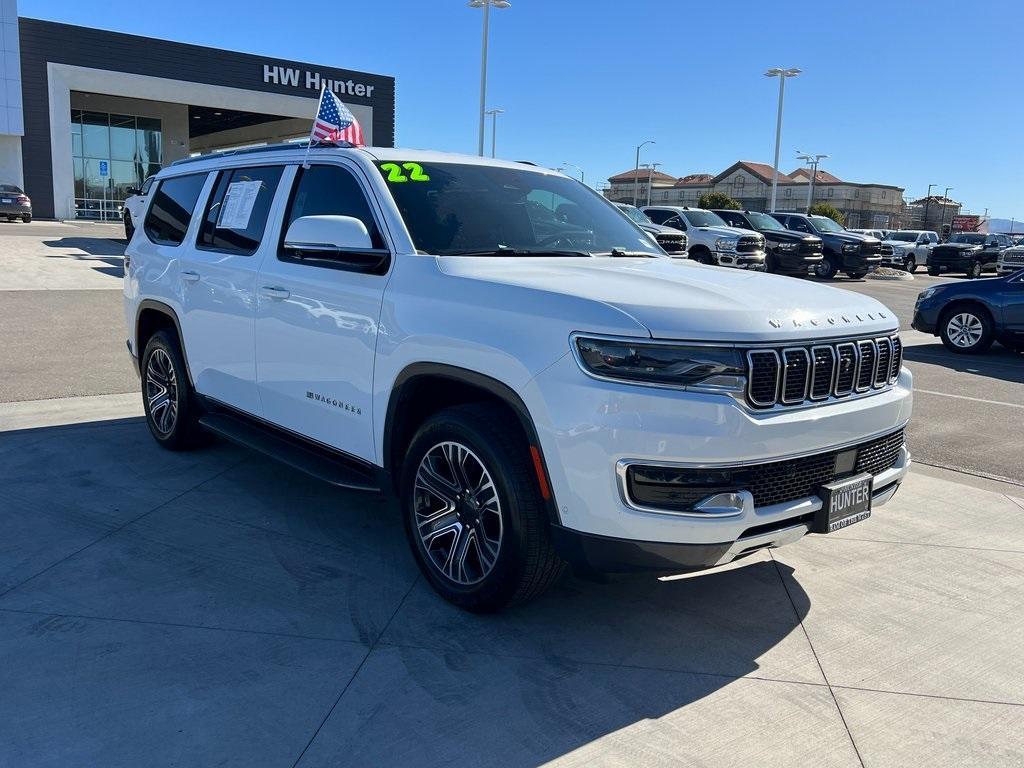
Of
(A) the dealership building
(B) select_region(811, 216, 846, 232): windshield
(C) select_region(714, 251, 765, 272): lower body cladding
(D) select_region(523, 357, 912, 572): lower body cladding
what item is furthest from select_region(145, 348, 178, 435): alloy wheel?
(A) the dealership building

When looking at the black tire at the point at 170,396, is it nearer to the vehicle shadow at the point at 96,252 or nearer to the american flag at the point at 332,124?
the american flag at the point at 332,124

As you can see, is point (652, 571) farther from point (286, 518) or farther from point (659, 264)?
point (286, 518)

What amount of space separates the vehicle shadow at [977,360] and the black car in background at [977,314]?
19cm

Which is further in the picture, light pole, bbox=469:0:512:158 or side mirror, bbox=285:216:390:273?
light pole, bbox=469:0:512:158

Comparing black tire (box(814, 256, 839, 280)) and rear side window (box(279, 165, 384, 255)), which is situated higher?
rear side window (box(279, 165, 384, 255))

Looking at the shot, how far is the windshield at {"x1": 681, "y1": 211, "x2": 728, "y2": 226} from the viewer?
75.3 feet

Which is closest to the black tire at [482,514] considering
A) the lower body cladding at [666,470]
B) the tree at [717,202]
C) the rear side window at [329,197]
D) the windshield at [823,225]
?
the lower body cladding at [666,470]

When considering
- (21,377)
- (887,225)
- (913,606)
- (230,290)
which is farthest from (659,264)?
(887,225)

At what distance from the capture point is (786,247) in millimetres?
24344

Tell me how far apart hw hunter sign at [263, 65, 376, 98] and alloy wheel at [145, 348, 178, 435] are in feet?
124

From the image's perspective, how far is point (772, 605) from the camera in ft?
12.7

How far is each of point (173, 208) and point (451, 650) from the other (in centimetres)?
399

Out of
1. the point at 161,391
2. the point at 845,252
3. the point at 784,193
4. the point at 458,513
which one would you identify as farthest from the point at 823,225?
the point at 784,193

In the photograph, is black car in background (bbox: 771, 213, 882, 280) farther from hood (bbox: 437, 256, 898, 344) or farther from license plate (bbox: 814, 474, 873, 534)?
license plate (bbox: 814, 474, 873, 534)
